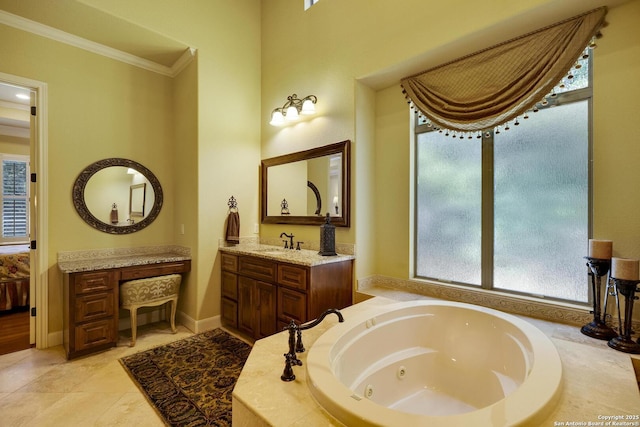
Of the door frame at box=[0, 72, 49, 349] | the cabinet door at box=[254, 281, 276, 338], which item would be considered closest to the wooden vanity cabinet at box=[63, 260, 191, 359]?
the door frame at box=[0, 72, 49, 349]

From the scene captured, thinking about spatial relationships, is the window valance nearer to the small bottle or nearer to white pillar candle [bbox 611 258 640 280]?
white pillar candle [bbox 611 258 640 280]

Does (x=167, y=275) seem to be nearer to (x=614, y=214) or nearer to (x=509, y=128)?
(x=509, y=128)

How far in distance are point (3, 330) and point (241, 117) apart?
3.52 meters

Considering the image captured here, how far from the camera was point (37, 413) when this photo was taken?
1.90 meters

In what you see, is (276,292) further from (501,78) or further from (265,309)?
(501,78)

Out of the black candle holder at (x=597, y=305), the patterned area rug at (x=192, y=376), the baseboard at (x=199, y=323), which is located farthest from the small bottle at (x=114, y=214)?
the black candle holder at (x=597, y=305)

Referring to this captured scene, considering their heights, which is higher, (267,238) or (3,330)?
(267,238)

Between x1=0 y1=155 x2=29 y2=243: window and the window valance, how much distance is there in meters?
6.56

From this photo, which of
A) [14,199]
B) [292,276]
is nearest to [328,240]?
[292,276]

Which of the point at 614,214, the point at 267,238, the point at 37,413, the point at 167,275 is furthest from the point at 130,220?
the point at 614,214

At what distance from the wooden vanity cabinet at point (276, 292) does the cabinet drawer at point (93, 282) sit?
1.09m

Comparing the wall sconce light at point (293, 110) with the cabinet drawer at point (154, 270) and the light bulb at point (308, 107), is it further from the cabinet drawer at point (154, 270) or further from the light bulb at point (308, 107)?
the cabinet drawer at point (154, 270)

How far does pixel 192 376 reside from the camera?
7.59 ft

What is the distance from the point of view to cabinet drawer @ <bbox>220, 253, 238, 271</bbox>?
3.14 m
